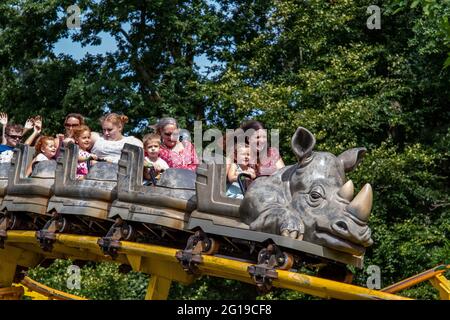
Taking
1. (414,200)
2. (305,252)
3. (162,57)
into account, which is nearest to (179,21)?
(162,57)

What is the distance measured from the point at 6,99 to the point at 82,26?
209 cm

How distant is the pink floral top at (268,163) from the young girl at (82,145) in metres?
1.48

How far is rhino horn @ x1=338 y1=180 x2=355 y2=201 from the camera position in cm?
612

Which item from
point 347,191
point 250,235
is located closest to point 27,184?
point 250,235

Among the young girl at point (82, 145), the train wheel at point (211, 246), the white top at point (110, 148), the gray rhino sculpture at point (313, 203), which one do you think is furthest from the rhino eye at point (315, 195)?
the young girl at point (82, 145)

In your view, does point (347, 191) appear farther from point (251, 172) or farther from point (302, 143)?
point (251, 172)

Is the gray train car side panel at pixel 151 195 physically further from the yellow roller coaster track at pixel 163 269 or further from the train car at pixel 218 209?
the yellow roller coaster track at pixel 163 269

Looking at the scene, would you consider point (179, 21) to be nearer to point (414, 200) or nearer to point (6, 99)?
point (6, 99)

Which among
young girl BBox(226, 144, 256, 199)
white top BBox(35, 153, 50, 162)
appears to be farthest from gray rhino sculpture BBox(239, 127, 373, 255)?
white top BBox(35, 153, 50, 162)

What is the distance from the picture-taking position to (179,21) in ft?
58.5

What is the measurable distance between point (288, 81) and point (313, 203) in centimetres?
1081

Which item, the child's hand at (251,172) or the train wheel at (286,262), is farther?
the child's hand at (251,172)

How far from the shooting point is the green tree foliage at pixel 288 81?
1507 centimetres

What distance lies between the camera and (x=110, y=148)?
26.6 feet
